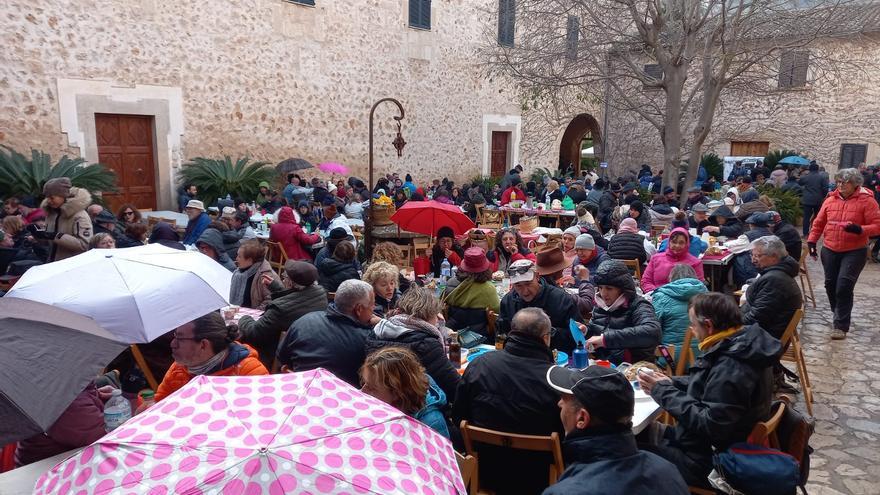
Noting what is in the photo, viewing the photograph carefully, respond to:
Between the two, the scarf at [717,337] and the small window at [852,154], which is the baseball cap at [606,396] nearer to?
the scarf at [717,337]

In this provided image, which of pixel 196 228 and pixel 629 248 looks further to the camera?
pixel 196 228

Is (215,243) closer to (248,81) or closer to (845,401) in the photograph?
(845,401)

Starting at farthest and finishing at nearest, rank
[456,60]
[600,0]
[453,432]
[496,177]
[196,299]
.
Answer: [496,177] → [456,60] → [600,0] → [196,299] → [453,432]

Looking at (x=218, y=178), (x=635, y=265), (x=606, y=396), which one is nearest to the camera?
(x=606, y=396)

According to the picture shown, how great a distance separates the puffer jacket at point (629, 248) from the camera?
6.74m

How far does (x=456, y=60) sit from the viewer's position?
1753 cm

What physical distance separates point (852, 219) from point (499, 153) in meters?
14.0

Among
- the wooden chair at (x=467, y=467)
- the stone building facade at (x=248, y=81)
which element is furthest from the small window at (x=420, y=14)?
the wooden chair at (x=467, y=467)

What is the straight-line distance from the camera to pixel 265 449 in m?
1.65

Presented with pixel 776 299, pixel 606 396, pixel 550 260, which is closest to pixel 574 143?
pixel 550 260

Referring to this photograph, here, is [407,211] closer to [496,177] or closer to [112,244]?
[112,244]

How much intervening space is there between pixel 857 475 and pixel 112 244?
612cm

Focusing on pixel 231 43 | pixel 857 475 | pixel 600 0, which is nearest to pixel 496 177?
pixel 600 0

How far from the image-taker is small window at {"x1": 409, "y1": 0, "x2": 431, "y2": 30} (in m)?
16.1
